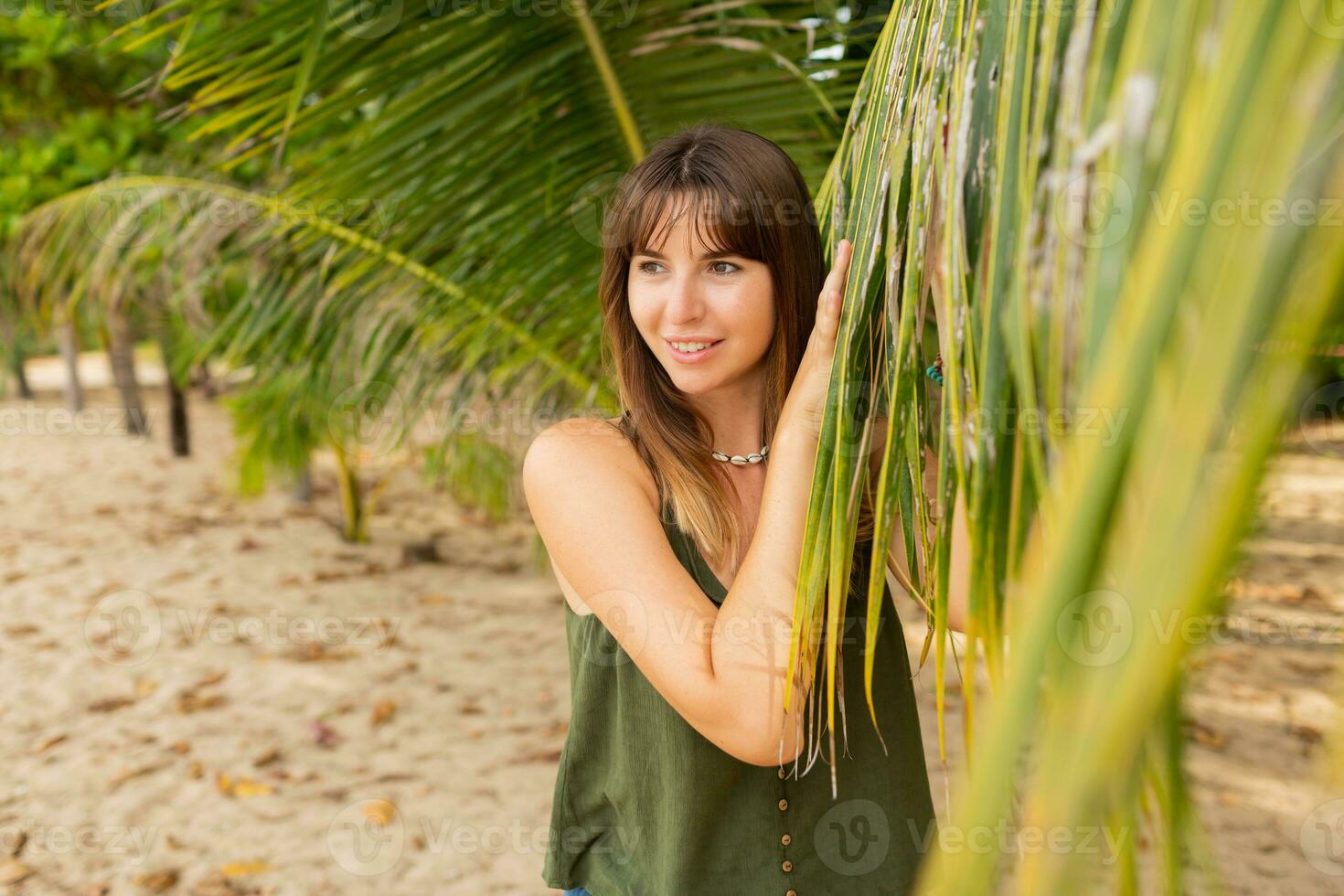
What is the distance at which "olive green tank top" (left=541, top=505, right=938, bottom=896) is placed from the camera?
1249 mm

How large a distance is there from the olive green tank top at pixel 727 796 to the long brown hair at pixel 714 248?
62 millimetres

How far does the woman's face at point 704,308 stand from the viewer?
1.23 metres

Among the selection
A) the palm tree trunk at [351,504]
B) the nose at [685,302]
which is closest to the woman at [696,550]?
the nose at [685,302]

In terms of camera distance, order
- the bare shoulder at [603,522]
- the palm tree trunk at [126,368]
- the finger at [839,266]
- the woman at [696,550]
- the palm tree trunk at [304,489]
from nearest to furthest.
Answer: the finger at [839,266]
the bare shoulder at [603,522]
the woman at [696,550]
the palm tree trunk at [304,489]
the palm tree trunk at [126,368]

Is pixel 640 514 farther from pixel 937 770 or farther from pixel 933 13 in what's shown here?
pixel 937 770

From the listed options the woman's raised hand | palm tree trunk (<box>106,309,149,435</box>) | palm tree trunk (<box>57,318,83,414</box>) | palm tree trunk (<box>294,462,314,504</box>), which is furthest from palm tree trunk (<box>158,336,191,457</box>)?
the woman's raised hand

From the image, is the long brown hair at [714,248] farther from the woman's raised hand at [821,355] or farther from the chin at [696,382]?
the woman's raised hand at [821,355]

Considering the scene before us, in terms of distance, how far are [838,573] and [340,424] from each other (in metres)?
4.01

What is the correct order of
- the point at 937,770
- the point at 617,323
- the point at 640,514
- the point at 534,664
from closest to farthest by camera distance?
1. the point at 640,514
2. the point at 617,323
3. the point at 937,770
4. the point at 534,664

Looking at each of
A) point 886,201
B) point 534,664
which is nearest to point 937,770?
point 534,664

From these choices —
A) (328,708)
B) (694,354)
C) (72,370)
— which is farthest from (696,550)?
(72,370)

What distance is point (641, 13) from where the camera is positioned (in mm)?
2082

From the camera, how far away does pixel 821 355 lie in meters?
0.97

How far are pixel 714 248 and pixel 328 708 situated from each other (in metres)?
3.49
